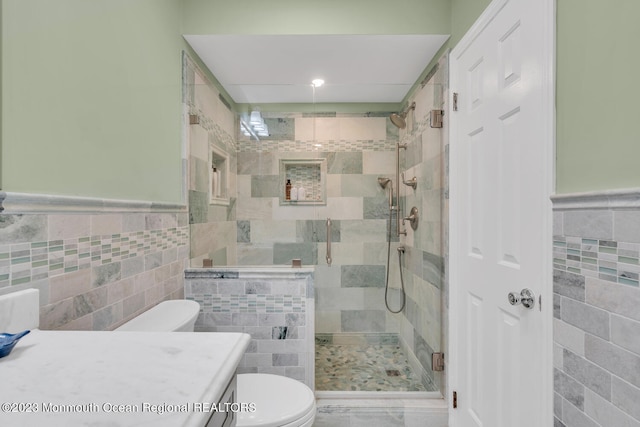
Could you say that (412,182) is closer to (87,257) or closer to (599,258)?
(599,258)

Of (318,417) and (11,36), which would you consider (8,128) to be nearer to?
(11,36)

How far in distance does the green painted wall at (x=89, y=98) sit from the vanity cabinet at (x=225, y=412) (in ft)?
2.72

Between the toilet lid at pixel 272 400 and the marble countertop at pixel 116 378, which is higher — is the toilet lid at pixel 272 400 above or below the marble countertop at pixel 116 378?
below

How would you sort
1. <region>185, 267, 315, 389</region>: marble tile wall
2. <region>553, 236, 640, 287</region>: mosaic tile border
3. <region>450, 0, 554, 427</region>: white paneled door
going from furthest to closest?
1. <region>185, 267, 315, 389</region>: marble tile wall
2. <region>450, 0, 554, 427</region>: white paneled door
3. <region>553, 236, 640, 287</region>: mosaic tile border

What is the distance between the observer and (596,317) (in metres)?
0.88

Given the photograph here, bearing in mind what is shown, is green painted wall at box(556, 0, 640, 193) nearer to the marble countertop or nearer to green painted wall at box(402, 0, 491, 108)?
green painted wall at box(402, 0, 491, 108)

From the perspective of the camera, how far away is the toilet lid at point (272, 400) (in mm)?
1213

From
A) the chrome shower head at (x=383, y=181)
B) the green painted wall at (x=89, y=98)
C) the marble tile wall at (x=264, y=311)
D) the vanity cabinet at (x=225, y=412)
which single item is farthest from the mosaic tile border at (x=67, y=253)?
the chrome shower head at (x=383, y=181)

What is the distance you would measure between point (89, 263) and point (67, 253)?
0.37ft

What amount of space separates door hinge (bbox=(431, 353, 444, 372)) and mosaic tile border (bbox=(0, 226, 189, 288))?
173 cm

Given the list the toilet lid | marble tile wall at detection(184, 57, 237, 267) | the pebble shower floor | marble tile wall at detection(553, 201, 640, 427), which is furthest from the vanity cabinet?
the pebble shower floor

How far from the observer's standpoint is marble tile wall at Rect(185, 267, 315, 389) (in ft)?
6.16

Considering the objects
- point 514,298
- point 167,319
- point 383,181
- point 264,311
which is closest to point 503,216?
point 514,298

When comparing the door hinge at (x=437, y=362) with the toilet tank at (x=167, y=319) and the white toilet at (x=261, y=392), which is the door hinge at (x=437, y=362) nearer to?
the white toilet at (x=261, y=392)
